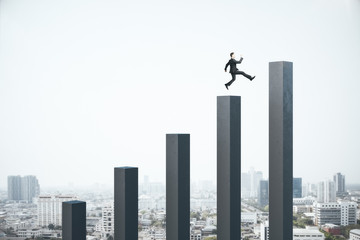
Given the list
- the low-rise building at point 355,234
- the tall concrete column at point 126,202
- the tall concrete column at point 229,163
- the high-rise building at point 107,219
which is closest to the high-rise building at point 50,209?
the high-rise building at point 107,219

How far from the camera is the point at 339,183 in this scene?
1203 centimetres

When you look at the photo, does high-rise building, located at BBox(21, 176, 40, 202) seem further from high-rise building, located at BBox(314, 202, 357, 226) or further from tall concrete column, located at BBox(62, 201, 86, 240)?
tall concrete column, located at BBox(62, 201, 86, 240)

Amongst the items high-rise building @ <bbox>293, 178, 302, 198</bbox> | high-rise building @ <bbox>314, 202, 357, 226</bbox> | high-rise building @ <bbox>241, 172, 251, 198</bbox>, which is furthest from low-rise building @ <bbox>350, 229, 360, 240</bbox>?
high-rise building @ <bbox>241, 172, 251, 198</bbox>

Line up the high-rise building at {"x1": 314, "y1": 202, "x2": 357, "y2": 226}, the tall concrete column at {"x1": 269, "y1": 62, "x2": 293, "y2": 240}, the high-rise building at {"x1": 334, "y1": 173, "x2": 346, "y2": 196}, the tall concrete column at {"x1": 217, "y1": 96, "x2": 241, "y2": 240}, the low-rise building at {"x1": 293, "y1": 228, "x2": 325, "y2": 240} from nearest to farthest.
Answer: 1. the tall concrete column at {"x1": 269, "y1": 62, "x2": 293, "y2": 240}
2. the tall concrete column at {"x1": 217, "y1": 96, "x2": 241, "y2": 240}
3. the low-rise building at {"x1": 293, "y1": 228, "x2": 325, "y2": 240}
4. the high-rise building at {"x1": 314, "y1": 202, "x2": 357, "y2": 226}
5. the high-rise building at {"x1": 334, "y1": 173, "x2": 346, "y2": 196}

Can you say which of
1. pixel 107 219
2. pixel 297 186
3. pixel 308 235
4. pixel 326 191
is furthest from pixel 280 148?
pixel 326 191

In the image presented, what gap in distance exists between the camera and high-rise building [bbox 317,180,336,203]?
38.7 ft

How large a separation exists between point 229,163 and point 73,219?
118 cm

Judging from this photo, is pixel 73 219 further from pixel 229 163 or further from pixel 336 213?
pixel 336 213

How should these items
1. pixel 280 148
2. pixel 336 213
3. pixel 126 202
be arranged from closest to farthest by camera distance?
pixel 280 148 → pixel 126 202 → pixel 336 213

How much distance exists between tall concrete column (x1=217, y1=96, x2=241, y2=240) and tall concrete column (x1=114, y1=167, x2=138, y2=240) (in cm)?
66

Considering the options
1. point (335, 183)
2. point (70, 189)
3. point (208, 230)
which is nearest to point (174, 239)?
point (208, 230)

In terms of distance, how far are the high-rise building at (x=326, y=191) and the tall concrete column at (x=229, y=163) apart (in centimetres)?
844

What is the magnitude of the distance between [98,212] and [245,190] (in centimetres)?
332

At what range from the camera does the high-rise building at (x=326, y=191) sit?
1180 centimetres
